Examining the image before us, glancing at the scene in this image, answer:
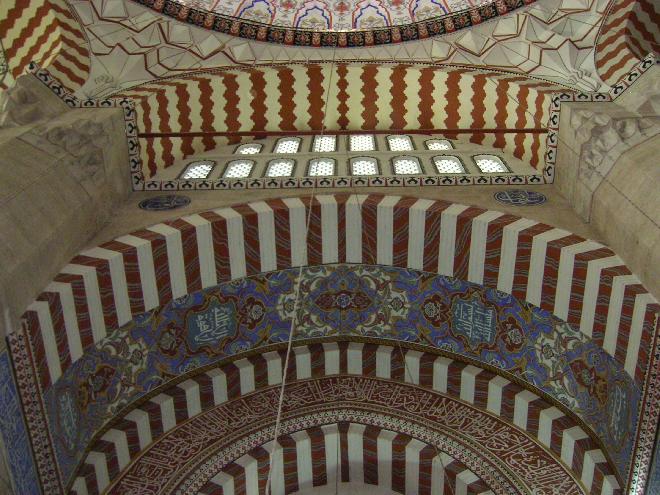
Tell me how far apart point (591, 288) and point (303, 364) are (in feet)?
7.80

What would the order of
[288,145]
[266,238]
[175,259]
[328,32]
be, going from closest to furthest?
[175,259] → [266,238] → [288,145] → [328,32]

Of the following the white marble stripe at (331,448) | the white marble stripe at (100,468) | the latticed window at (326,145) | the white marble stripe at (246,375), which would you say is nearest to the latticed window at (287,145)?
the latticed window at (326,145)

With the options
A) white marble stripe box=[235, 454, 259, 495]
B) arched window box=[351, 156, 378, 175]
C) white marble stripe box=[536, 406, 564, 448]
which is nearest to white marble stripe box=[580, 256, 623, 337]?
white marble stripe box=[536, 406, 564, 448]

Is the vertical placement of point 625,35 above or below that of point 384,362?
above

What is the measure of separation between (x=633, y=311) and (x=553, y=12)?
12.9ft

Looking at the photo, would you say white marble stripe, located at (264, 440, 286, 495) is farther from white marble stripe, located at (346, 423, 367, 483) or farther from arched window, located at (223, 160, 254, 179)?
arched window, located at (223, 160, 254, 179)

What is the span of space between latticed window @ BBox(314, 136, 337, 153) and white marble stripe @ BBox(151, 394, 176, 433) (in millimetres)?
2791

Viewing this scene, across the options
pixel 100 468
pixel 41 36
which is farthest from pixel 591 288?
pixel 41 36

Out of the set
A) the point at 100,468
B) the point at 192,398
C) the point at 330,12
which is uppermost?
the point at 330,12

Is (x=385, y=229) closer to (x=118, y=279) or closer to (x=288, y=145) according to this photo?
(x=118, y=279)

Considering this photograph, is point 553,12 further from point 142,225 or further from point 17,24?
point 17,24

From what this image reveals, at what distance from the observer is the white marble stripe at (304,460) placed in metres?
5.62

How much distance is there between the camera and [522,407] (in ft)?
18.0

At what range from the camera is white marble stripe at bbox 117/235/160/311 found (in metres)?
5.30
